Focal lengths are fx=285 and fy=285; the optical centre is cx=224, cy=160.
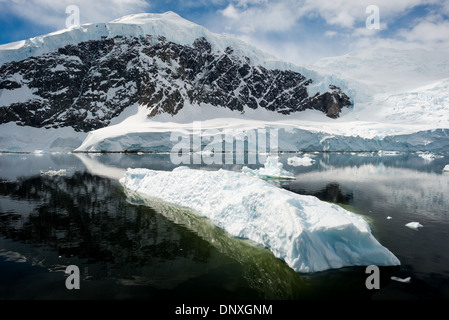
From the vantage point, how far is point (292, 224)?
9.95 meters

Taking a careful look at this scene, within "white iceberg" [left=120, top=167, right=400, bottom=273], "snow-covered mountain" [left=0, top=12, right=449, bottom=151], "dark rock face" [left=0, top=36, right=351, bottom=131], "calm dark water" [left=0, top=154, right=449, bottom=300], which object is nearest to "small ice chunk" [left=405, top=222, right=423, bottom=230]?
"calm dark water" [left=0, top=154, right=449, bottom=300]

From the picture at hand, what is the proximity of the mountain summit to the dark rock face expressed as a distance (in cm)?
38

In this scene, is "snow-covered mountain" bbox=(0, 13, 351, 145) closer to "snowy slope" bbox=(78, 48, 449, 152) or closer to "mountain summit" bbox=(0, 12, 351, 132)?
"mountain summit" bbox=(0, 12, 351, 132)

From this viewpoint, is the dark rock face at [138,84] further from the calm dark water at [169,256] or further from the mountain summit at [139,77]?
the calm dark water at [169,256]

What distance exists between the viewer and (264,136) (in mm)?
78875

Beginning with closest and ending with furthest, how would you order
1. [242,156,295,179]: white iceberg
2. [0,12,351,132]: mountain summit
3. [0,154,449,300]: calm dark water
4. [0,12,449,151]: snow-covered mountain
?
[0,154,449,300]: calm dark water
[242,156,295,179]: white iceberg
[0,12,449,151]: snow-covered mountain
[0,12,351,132]: mountain summit

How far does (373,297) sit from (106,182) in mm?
25741

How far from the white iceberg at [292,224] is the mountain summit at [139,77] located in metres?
104

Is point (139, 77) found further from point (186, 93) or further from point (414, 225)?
point (414, 225)

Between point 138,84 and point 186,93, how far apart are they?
69.5ft

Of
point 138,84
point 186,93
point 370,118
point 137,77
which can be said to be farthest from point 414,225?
point 137,77

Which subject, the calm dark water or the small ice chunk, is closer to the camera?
the calm dark water

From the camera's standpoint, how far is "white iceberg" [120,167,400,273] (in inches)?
373
